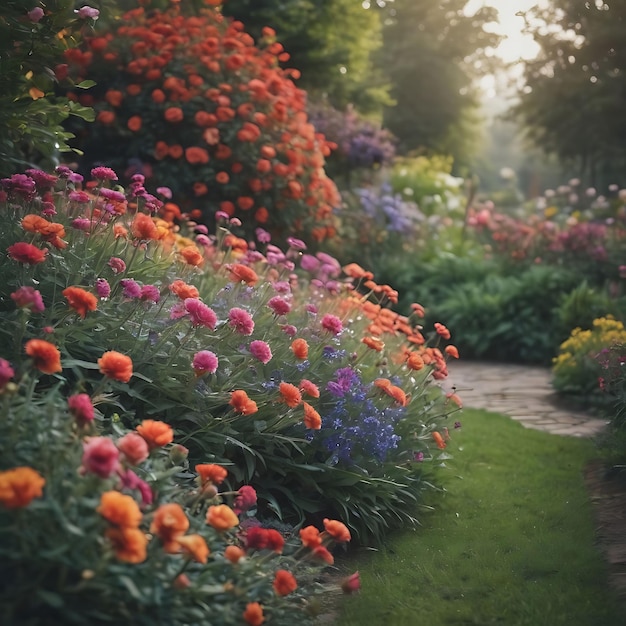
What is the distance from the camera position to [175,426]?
324 cm

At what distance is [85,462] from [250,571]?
28.9 inches

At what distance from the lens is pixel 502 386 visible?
23.8ft

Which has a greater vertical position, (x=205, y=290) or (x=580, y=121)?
(x=580, y=121)

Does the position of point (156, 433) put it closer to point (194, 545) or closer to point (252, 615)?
point (194, 545)

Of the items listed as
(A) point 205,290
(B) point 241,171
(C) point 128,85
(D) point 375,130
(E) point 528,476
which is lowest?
(E) point 528,476

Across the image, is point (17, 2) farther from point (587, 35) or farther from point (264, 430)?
point (587, 35)

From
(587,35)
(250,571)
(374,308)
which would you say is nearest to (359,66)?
(587,35)

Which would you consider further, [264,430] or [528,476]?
[528,476]

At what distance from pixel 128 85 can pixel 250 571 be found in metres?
5.63

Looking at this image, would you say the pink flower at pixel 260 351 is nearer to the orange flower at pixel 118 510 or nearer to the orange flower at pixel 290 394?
the orange flower at pixel 290 394

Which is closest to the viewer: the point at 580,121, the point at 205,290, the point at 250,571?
the point at 250,571

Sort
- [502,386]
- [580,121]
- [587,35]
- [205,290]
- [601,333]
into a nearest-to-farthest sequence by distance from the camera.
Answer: [205,290] < [601,333] < [502,386] < [587,35] < [580,121]

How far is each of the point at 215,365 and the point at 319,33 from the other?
8762mm

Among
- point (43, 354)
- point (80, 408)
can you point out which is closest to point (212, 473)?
point (80, 408)
